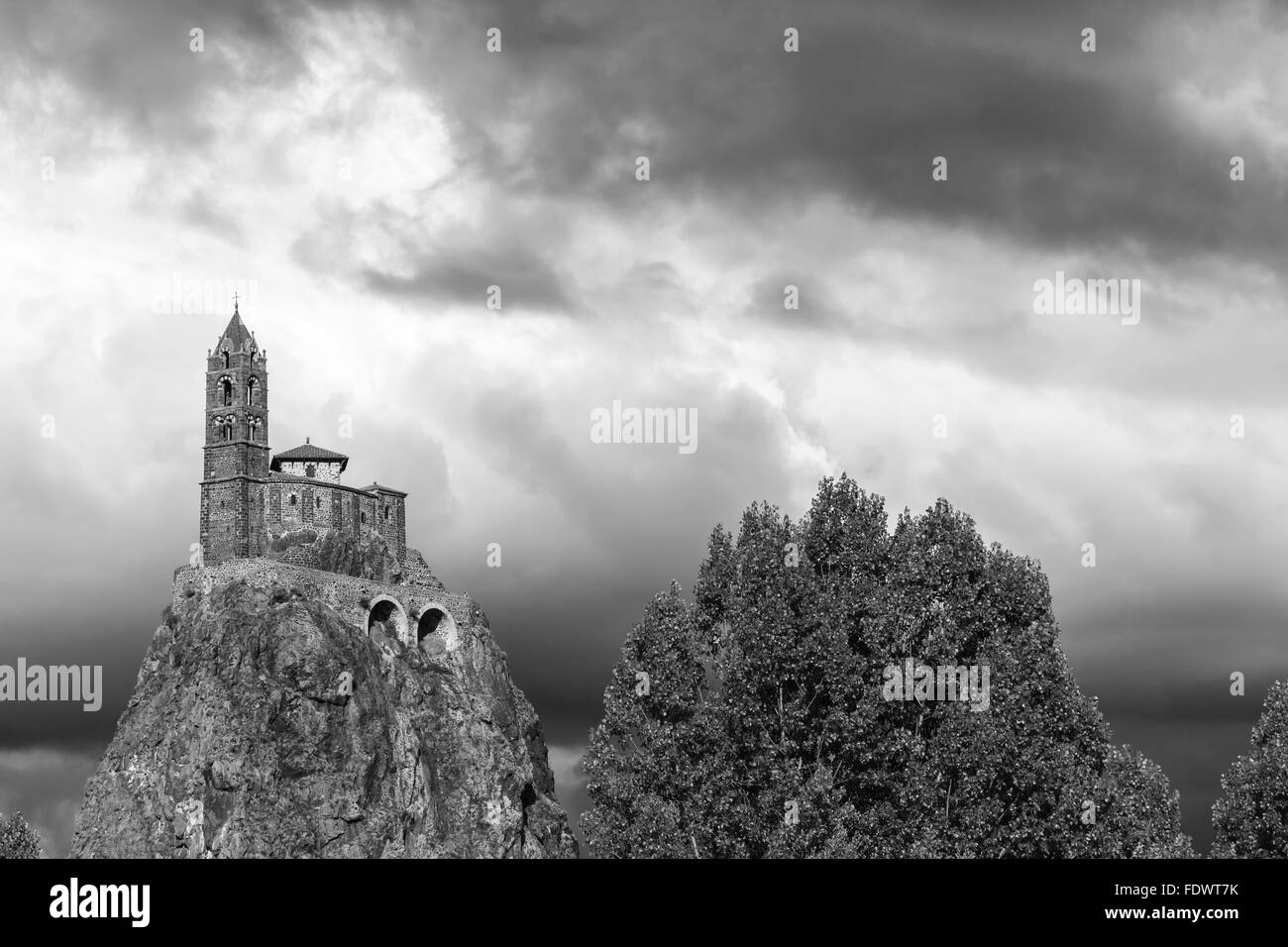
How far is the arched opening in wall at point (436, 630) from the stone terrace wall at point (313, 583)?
2.72 meters

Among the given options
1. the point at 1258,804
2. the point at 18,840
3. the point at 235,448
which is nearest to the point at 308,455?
the point at 235,448

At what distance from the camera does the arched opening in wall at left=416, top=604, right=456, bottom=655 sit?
166012 millimetres

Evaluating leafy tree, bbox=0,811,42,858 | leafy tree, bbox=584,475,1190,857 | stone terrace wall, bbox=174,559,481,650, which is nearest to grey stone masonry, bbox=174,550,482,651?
stone terrace wall, bbox=174,559,481,650

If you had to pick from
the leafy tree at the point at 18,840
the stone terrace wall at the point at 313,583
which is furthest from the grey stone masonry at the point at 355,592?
the leafy tree at the point at 18,840

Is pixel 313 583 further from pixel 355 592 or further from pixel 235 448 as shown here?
pixel 235 448

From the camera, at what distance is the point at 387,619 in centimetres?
16125

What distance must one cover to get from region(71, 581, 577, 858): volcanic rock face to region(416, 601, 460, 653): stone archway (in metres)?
5.13

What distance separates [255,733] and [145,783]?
13.4 metres

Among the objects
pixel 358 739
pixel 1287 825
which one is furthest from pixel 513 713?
pixel 1287 825

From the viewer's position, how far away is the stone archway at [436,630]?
6535 inches

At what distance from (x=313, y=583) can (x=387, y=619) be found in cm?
1130

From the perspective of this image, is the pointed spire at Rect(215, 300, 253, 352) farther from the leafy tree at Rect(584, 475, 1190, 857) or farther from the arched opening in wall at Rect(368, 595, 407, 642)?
the leafy tree at Rect(584, 475, 1190, 857)

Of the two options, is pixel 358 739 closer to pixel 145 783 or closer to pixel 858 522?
pixel 145 783
